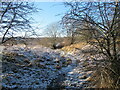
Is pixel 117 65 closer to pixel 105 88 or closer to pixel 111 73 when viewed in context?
pixel 111 73

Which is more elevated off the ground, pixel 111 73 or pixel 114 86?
pixel 111 73

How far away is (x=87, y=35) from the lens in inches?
141

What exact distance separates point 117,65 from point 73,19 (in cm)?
190

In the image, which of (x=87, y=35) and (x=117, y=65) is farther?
(x=87, y=35)

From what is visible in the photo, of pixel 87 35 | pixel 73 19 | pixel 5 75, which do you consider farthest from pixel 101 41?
pixel 5 75

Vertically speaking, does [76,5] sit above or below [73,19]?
above

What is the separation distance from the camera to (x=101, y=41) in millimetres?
3367

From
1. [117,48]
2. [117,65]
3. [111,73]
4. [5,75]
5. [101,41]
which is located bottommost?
[5,75]

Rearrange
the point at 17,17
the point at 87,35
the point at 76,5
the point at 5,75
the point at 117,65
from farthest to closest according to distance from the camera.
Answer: the point at 5,75
the point at 17,17
the point at 87,35
the point at 76,5
the point at 117,65

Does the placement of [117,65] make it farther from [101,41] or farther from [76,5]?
[76,5]

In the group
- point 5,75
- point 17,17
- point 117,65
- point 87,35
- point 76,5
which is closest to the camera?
point 117,65

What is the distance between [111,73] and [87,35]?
54.5 inches

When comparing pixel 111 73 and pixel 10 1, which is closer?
pixel 111 73

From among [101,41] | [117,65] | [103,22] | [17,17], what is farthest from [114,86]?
[17,17]
